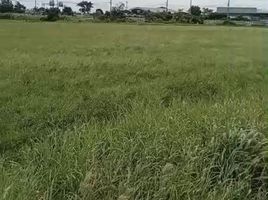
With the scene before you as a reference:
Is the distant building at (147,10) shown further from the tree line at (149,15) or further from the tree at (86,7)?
the tree at (86,7)

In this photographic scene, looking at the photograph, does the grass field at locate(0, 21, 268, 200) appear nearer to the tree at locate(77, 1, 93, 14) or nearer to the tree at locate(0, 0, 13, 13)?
the tree at locate(0, 0, 13, 13)

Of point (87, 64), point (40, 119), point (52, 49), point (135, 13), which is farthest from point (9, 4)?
point (40, 119)

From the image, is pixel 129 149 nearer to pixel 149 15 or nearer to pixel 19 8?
pixel 149 15

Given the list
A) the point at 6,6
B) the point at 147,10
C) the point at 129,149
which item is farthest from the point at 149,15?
the point at 129,149

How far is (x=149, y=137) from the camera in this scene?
4625mm

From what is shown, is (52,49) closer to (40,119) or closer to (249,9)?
(40,119)

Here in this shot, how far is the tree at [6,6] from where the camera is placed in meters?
65.3

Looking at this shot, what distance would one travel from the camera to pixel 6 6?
67750mm

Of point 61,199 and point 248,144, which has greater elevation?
point 248,144

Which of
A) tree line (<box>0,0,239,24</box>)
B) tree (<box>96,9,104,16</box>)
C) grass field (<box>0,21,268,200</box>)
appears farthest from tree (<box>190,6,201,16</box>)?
grass field (<box>0,21,268,200</box>)


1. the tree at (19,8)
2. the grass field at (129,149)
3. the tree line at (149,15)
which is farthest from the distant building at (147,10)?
the grass field at (129,149)

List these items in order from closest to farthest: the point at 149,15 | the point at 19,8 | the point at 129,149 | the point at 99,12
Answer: the point at 129,149
the point at 149,15
the point at 99,12
the point at 19,8

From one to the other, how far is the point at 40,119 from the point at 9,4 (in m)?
66.6

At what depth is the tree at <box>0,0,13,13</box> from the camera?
2573 inches
